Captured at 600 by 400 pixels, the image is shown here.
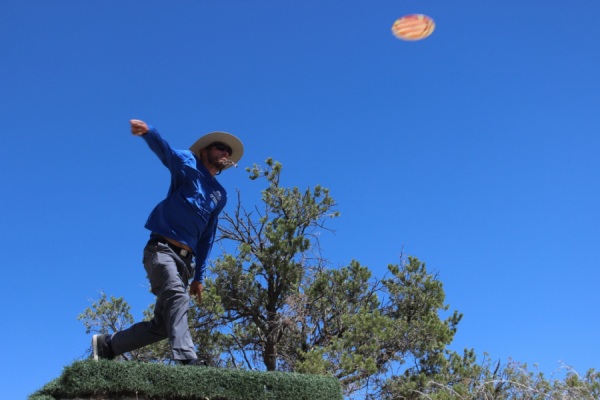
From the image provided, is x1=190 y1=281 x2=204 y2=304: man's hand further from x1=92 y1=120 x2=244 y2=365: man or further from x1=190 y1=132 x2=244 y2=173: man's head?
x1=190 y1=132 x2=244 y2=173: man's head

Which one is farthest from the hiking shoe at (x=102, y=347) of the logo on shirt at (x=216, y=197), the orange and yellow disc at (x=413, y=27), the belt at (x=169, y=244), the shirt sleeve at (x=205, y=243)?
the orange and yellow disc at (x=413, y=27)

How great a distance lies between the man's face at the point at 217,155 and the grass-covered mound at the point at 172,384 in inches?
58.8

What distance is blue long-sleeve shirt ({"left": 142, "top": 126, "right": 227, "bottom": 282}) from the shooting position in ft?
13.5

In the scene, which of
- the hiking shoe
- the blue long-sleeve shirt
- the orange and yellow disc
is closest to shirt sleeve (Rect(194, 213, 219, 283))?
the blue long-sleeve shirt

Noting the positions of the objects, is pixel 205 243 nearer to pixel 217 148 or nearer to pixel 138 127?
pixel 217 148

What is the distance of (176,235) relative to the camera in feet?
13.6

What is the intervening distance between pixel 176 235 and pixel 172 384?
103 cm

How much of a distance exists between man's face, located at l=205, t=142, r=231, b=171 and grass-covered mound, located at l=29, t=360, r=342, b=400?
58.8 inches

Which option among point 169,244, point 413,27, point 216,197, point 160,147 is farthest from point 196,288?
point 413,27

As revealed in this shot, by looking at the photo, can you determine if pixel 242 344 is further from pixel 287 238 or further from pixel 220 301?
pixel 287 238

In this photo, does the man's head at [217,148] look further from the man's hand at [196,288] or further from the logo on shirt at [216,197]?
the man's hand at [196,288]

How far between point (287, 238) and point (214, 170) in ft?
26.6

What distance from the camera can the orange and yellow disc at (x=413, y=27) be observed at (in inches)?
226

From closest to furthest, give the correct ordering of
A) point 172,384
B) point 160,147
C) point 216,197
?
point 172,384 → point 160,147 → point 216,197
